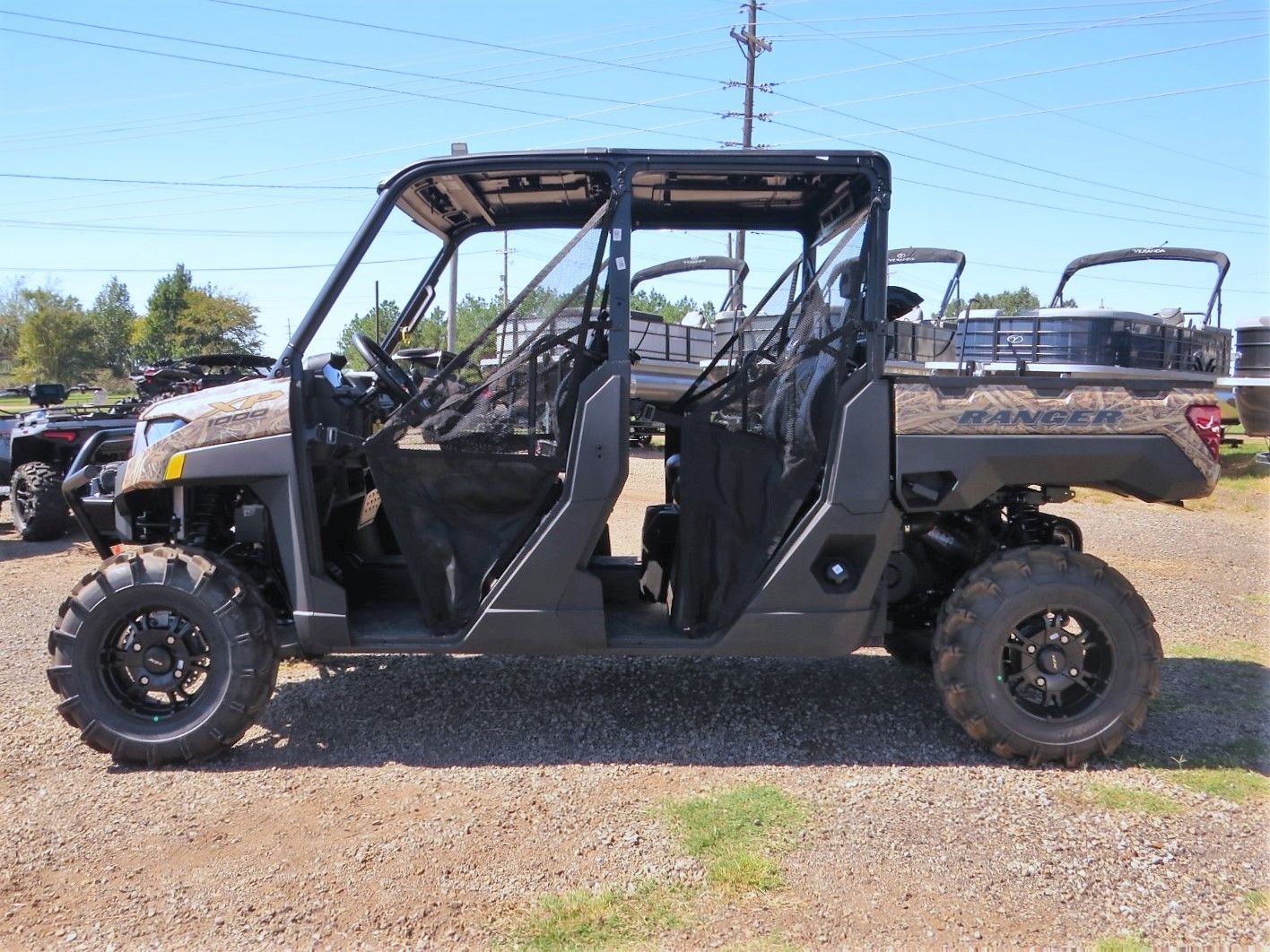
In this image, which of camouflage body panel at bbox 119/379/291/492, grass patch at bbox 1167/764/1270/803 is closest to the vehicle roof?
camouflage body panel at bbox 119/379/291/492

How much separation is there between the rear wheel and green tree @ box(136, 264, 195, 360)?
151ft

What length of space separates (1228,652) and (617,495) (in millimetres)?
4124

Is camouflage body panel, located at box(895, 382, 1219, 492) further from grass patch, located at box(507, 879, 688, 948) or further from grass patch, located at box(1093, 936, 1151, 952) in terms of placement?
grass patch, located at box(507, 879, 688, 948)

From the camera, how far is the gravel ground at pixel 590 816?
3031 millimetres

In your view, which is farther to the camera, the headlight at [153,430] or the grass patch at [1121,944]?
the headlight at [153,430]

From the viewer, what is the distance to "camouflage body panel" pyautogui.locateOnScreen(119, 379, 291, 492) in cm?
406

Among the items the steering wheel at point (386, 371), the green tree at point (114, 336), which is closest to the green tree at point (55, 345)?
the green tree at point (114, 336)

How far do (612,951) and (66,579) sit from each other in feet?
23.4

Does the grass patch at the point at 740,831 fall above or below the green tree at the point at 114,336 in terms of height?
below

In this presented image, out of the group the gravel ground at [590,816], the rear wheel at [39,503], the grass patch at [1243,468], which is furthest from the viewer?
the grass patch at [1243,468]

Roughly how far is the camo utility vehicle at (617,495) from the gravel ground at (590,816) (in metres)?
0.36

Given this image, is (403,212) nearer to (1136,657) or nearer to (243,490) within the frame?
(243,490)

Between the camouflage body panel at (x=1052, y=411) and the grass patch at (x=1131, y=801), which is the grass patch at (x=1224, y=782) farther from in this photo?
the camouflage body panel at (x=1052, y=411)

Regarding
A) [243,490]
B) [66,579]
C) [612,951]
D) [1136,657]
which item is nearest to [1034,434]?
[1136,657]
